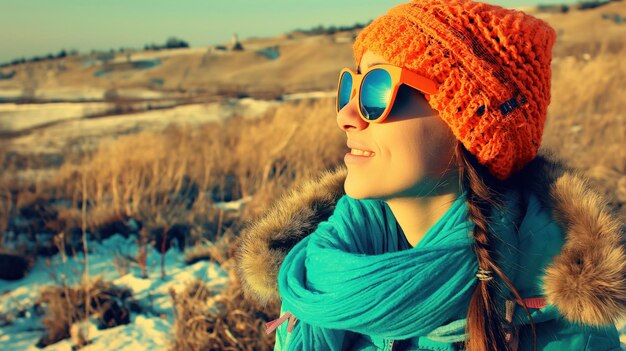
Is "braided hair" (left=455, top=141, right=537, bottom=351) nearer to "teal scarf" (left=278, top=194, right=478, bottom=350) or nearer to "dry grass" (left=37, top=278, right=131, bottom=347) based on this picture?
"teal scarf" (left=278, top=194, right=478, bottom=350)

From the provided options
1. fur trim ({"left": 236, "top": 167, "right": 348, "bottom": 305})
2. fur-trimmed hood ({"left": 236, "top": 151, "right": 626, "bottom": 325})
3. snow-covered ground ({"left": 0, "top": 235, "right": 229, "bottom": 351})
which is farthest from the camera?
snow-covered ground ({"left": 0, "top": 235, "right": 229, "bottom": 351})

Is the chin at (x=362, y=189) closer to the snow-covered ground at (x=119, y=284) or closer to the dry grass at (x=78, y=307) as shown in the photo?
the snow-covered ground at (x=119, y=284)

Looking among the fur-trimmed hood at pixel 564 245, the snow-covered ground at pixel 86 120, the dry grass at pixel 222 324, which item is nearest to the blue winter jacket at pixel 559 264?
the fur-trimmed hood at pixel 564 245

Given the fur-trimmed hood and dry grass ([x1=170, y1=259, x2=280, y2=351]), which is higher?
the fur-trimmed hood

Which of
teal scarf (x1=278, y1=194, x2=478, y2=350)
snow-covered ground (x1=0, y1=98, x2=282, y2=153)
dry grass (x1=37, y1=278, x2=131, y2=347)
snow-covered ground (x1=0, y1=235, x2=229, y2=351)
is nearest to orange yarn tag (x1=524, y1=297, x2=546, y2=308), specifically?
teal scarf (x1=278, y1=194, x2=478, y2=350)

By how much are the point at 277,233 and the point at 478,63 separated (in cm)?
95

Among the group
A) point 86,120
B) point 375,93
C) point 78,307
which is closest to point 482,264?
point 375,93

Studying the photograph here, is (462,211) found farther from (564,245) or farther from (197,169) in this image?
(197,169)

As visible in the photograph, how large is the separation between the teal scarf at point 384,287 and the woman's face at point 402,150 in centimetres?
16

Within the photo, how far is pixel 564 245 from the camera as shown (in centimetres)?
163

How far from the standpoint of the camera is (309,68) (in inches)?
1118

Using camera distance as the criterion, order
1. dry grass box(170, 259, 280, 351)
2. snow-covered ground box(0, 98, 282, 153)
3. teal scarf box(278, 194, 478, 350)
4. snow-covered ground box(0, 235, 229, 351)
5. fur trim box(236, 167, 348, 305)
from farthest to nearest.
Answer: snow-covered ground box(0, 98, 282, 153) → snow-covered ground box(0, 235, 229, 351) → dry grass box(170, 259, 280, 351) → fur trim box(236, 167, 348, 305) → teal scarf box(278, 194, 478, 350)

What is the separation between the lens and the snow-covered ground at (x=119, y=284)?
140 inches

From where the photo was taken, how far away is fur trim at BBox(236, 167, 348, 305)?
2.06m
